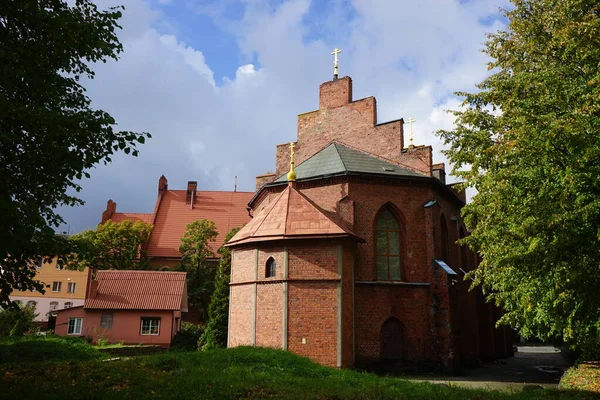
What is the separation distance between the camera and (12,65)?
817cm

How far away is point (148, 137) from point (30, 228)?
2.47 meters

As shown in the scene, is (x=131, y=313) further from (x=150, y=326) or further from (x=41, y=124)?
(x=41, y=124)

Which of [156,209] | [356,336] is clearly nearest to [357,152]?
[356,336]

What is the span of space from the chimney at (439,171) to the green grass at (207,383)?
1227 cm

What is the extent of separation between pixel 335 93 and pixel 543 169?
1612cm

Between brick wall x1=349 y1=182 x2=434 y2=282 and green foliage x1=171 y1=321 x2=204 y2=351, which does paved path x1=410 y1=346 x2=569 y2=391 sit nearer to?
brick wall x1=349 y1=182 x2=434 y2=282

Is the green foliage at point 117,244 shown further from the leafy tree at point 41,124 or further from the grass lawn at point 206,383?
the leafy tree at point 41,124

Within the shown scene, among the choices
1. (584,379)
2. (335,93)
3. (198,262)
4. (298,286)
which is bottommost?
(584,379)

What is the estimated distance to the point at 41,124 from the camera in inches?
305

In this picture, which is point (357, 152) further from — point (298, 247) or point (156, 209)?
point (156, 209)

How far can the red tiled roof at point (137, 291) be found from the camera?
1190 inches

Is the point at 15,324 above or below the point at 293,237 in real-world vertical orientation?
below

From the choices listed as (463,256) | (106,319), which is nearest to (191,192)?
(106,319)

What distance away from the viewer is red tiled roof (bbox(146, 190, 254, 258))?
40.9 meters
